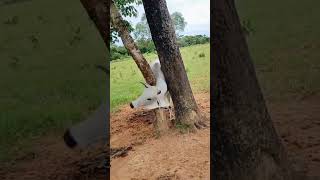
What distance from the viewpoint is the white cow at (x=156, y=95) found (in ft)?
28.4

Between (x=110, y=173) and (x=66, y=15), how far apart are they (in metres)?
16.2

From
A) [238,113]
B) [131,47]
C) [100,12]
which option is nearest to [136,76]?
[131,47]

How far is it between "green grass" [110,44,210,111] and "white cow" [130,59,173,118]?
2576mm

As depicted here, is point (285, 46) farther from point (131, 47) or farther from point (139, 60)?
point (139, 60)

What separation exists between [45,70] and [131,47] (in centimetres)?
930

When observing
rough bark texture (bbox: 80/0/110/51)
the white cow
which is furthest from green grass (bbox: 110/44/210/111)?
rough bark texture (bbox: 80/0/110/51)

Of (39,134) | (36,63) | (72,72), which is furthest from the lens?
(36,63)

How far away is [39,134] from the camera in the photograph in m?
10.8

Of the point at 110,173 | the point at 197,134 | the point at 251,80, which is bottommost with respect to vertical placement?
the point at 110,173

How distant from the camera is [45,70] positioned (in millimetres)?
18141

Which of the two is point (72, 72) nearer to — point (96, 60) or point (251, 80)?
point (96, 60)

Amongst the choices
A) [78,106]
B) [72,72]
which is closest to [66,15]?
[72,72]

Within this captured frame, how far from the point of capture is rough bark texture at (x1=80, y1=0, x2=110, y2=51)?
711 centimetres

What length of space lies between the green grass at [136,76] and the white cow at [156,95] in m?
2.58
